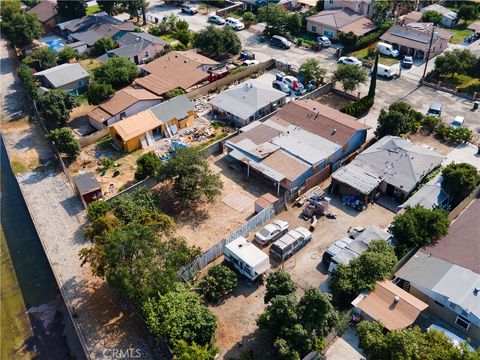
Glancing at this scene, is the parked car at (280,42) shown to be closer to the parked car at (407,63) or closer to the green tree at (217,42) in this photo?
the green tree at (217,42)

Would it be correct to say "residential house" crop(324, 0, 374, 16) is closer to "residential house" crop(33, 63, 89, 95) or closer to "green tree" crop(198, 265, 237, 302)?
"residential house" crop(33, 63, 89, 95)

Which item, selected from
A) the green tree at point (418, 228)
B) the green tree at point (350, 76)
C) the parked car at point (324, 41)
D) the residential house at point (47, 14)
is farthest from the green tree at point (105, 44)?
the green tree at point (418, 228)

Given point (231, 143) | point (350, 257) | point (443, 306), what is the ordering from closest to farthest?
point (443, 306)
point (350, 257)
point (231, 143)

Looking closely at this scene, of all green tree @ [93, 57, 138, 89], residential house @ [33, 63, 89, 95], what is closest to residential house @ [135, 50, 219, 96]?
green tree @ [93, 57, 138, 89]

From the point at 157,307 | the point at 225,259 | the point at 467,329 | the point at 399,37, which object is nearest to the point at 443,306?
the point at 467,329

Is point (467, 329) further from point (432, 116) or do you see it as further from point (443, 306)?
point (432, 116)
